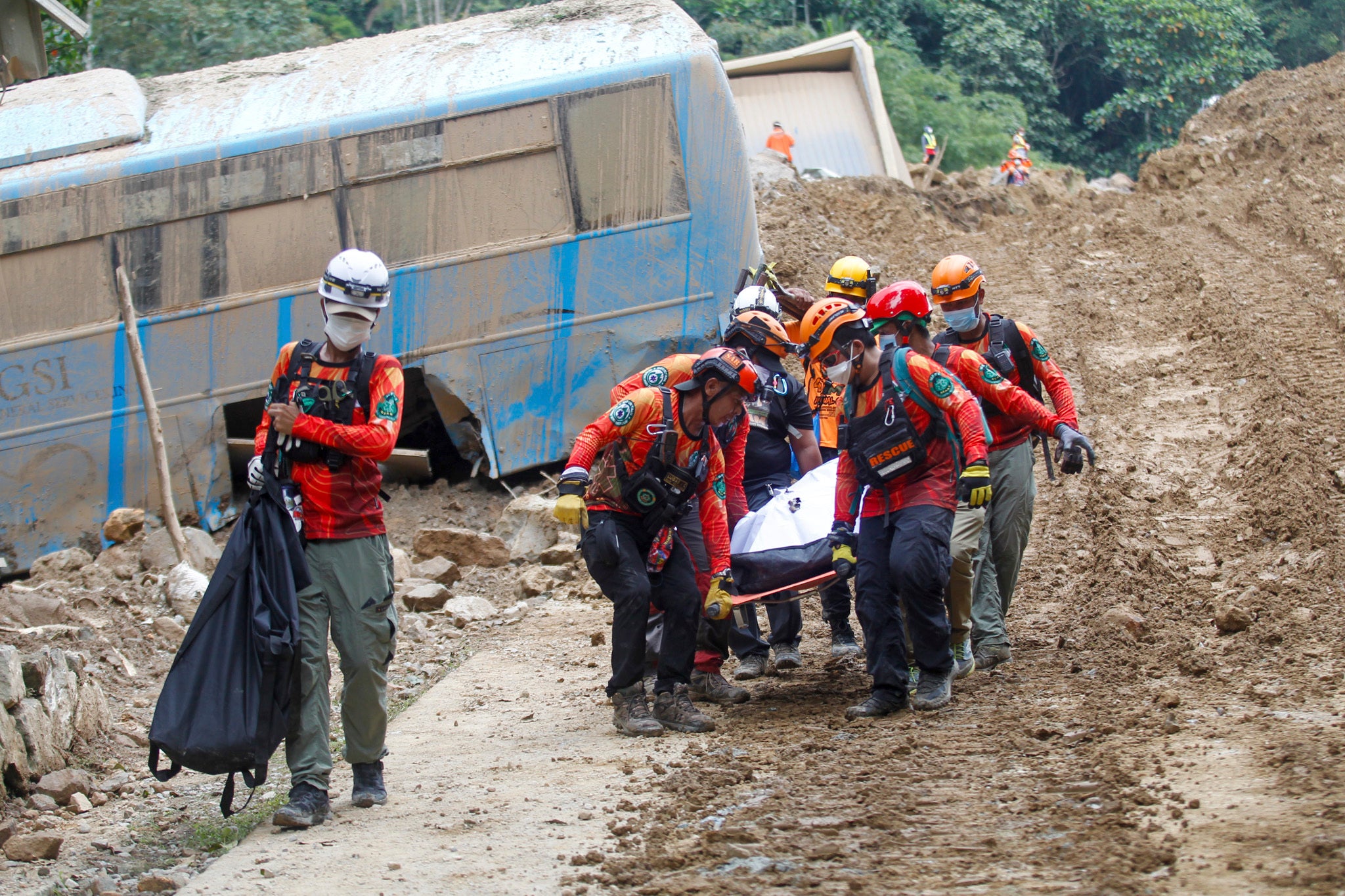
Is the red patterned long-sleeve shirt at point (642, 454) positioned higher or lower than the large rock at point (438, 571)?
higher

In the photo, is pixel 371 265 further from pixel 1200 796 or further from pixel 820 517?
pixel 1200 796

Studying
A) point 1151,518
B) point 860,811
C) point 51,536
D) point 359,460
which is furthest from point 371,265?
point 51,536

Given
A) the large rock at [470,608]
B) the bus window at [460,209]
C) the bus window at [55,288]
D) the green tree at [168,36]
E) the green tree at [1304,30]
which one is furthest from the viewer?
the green tree at [1304,30]

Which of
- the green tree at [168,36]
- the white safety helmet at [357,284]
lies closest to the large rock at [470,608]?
the white safety helmet at [357,284]

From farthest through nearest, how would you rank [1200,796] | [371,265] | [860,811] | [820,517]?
1. [820,517]
2. [371,265]
3. [860,811]
4. [1200,796]

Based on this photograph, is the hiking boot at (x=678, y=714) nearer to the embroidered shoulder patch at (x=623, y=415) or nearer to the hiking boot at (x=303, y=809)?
the embroidered shoulder patch at (x=623, y=415)

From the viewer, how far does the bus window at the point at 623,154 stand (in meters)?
10.3

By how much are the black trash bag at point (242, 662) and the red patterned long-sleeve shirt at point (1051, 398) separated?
3131mm

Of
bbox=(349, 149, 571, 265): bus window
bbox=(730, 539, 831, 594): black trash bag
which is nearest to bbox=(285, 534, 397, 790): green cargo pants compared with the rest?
bbox=(730, 539, 831, 594): black trash bag

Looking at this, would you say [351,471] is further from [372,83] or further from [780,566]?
[372,83]

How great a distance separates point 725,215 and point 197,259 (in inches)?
163

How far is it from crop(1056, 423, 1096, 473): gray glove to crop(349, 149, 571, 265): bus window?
5615mm

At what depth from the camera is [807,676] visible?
630 centimetres

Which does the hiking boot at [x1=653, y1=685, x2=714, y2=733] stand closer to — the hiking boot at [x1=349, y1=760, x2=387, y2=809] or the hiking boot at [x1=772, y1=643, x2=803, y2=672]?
the hiking boot at [x1=772, y1=643, x2=803, y2=672]
